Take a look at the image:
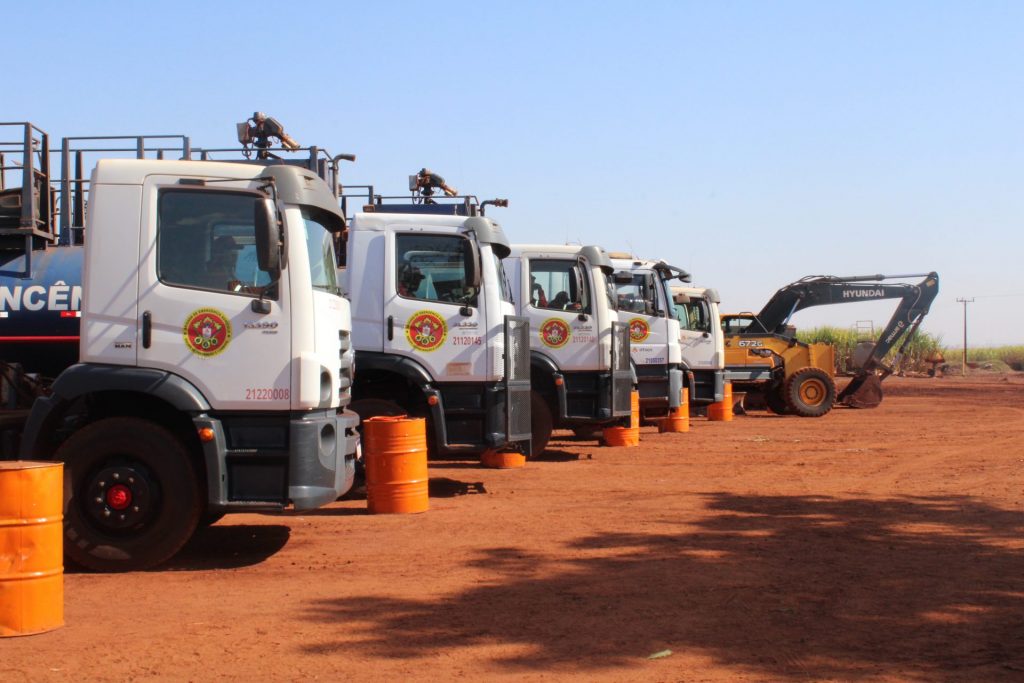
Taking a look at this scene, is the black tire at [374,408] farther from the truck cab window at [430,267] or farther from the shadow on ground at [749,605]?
the shadow on ground at [749,605]

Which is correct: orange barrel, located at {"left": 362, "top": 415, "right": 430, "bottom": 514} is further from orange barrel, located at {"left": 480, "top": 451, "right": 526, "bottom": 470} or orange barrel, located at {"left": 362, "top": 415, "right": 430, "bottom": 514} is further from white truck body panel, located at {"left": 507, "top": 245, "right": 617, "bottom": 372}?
white truck body panel, located at {"left": 507, "top": 245, "right": 617, "bottom": 372}

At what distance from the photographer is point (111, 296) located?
26.4ft

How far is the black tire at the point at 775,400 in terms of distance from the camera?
92.7ft

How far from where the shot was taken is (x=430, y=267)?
12094 mm

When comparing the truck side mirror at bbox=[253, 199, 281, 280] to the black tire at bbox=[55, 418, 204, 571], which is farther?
the black tire at bbox=[55, 418, 204, 571]

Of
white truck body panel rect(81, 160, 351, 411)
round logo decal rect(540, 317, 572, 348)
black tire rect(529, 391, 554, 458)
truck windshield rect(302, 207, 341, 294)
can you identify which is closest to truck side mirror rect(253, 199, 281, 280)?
white truck body panel rect(81, 160, 351, 411)

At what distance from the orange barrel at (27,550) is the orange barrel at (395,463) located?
4318 mm

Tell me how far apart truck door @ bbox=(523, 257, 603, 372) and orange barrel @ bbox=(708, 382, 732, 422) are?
38.2ft

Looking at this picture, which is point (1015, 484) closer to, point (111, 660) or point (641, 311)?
→ point (641, 311)

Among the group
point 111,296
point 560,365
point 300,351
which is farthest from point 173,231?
point 560,365

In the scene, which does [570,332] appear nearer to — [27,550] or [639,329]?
[639,329]

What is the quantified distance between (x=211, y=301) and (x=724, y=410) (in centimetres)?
2008

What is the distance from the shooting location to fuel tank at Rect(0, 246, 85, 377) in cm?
991

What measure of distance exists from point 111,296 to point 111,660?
9.93 feet
